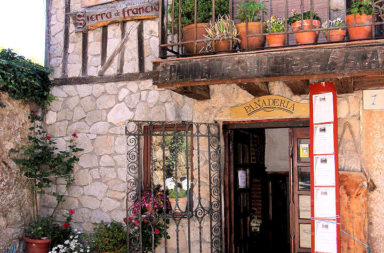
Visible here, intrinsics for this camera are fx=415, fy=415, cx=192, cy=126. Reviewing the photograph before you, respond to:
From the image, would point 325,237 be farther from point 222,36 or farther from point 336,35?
point 222,36

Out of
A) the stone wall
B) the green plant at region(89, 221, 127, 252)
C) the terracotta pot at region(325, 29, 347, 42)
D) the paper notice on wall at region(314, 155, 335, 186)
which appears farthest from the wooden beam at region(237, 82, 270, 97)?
the stone wall

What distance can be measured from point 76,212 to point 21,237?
2.80ft

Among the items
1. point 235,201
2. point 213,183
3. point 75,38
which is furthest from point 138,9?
point 235,201

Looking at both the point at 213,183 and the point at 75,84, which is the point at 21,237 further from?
the point at 213,183

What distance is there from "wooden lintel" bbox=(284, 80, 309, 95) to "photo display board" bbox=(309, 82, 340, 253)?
214 mm

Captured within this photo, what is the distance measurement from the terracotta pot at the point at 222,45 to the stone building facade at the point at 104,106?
950 millimetres

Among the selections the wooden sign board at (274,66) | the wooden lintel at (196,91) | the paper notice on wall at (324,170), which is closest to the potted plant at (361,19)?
the wooden sign board at (274,66)

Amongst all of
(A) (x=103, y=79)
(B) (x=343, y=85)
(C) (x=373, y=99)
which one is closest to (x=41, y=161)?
(A) (x=103, y=79)

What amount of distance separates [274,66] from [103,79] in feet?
10.2

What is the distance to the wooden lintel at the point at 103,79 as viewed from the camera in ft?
19.8

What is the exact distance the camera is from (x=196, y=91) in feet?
16.5

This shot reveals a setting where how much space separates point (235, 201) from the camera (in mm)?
5930

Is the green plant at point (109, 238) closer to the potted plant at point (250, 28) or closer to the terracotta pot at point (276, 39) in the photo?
the potted plant at point (250, 28)

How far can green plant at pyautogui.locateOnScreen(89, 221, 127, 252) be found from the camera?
5.66 m
